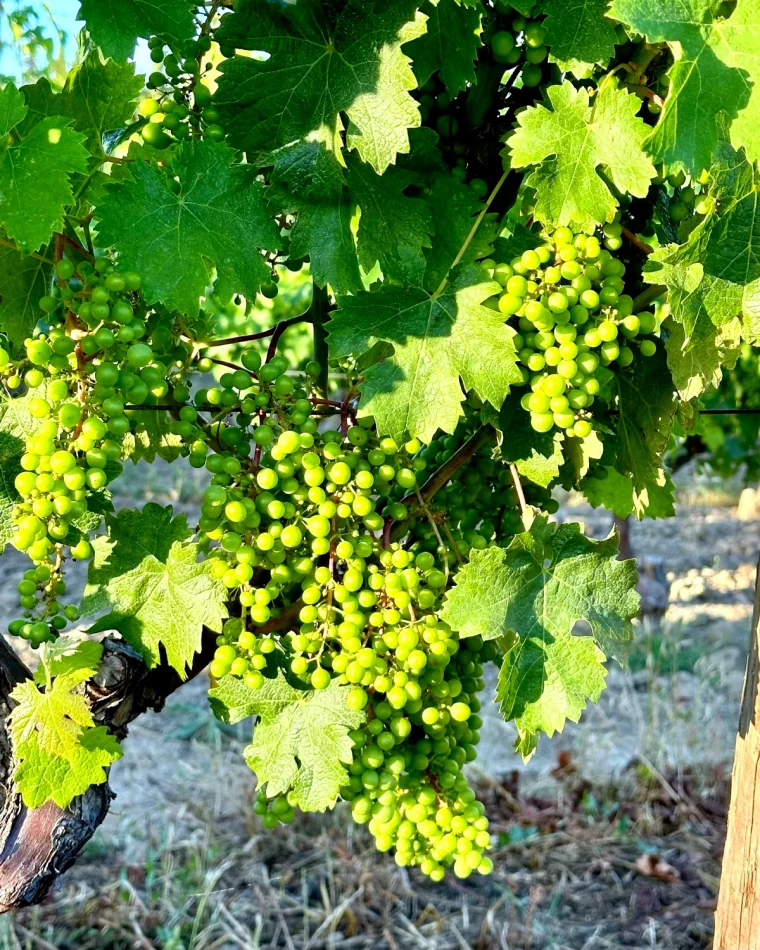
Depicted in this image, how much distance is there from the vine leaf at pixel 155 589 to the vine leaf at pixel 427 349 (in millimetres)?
352

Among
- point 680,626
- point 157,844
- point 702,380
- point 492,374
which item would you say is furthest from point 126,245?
point 680,626

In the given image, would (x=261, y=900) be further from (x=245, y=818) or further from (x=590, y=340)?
(x=590, y=340)

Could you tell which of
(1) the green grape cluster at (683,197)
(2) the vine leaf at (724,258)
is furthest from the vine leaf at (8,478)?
(1) the green grape cluster at (683,197)

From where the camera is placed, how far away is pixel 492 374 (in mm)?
1244

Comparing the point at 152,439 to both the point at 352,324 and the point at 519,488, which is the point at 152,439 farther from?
the point at 519,488

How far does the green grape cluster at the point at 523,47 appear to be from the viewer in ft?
4.27

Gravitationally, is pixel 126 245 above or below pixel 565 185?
above

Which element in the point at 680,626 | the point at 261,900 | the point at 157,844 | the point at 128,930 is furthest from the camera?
the point at 680,626

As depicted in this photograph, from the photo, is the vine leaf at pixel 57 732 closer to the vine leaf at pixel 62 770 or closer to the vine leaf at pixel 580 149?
the vine leaf at pixel 62 770

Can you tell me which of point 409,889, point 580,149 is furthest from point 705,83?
point 409,889

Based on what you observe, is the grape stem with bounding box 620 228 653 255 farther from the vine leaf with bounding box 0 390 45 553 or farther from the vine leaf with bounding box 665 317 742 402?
the vine leaf with bounding box 0 390 45 553

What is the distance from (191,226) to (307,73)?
10.3 inches

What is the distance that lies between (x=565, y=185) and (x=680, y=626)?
485 centimetres

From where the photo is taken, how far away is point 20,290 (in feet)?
4.53
